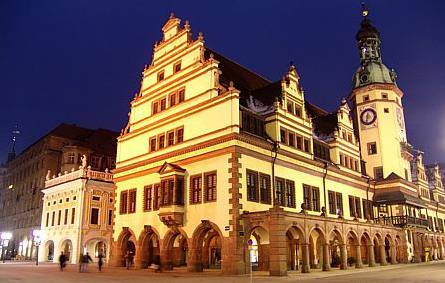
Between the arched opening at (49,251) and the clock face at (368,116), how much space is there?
4951 centimetres

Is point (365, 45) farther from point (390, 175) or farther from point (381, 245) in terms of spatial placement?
point (381, 245)

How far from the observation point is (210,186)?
3350 centimetres

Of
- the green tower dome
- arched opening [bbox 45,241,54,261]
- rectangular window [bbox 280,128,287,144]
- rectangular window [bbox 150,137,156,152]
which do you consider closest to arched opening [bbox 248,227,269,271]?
rectangular window [bbox 280,128,287,144]

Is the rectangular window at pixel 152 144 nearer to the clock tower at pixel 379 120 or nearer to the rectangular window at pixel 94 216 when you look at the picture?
the rectangular window at pixel 94 216

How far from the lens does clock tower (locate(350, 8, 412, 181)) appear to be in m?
56.0

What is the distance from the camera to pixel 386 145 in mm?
56406

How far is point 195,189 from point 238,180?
Answer: 479 cm

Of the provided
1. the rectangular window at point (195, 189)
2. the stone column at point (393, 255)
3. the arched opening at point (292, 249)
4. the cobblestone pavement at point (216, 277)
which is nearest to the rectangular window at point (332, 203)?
the arched opening at point (292, 249)

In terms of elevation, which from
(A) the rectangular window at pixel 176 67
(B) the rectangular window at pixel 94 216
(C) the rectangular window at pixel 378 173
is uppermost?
(A) the rectangular window at pixel 176 67

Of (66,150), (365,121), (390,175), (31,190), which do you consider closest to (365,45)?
(365,121)

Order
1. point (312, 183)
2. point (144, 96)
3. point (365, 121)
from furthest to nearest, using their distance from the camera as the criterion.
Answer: point (365, 121)
point (144, 96)
point (312, 183)

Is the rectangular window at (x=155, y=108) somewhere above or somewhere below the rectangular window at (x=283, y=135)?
above

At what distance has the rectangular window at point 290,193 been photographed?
37034 millimetres

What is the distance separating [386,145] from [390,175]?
4554 millimetres
